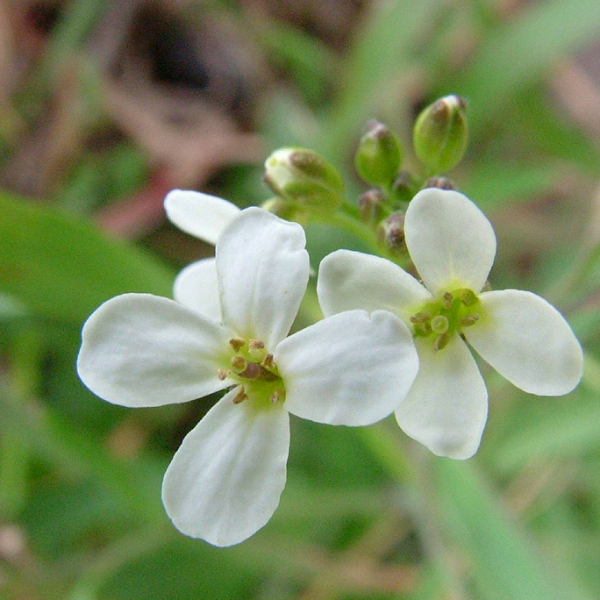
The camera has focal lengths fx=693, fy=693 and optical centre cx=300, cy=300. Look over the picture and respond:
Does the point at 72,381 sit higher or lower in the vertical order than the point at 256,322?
lower

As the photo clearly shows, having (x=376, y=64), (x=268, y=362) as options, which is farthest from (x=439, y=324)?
(x=376, y=64)

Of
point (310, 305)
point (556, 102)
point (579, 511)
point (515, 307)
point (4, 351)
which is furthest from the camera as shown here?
A: point (556, 102)

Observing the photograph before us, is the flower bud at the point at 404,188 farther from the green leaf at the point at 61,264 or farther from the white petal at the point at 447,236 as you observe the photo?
the green leaf at the point at 61,264

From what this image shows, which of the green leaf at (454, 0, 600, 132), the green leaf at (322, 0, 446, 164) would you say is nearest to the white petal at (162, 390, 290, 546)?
the green leaf at (322, 0, 446, 164)

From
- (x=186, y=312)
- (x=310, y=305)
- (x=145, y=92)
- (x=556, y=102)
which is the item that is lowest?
(x=145, y=92)

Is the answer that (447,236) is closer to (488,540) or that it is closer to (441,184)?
(441,184)

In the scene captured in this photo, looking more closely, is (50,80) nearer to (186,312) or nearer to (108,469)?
(108,469)

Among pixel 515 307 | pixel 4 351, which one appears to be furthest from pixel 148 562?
pixel 515 307

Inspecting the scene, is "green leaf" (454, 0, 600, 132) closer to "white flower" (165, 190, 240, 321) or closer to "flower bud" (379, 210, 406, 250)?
"flower bud" (379, 210, 406, 250)
